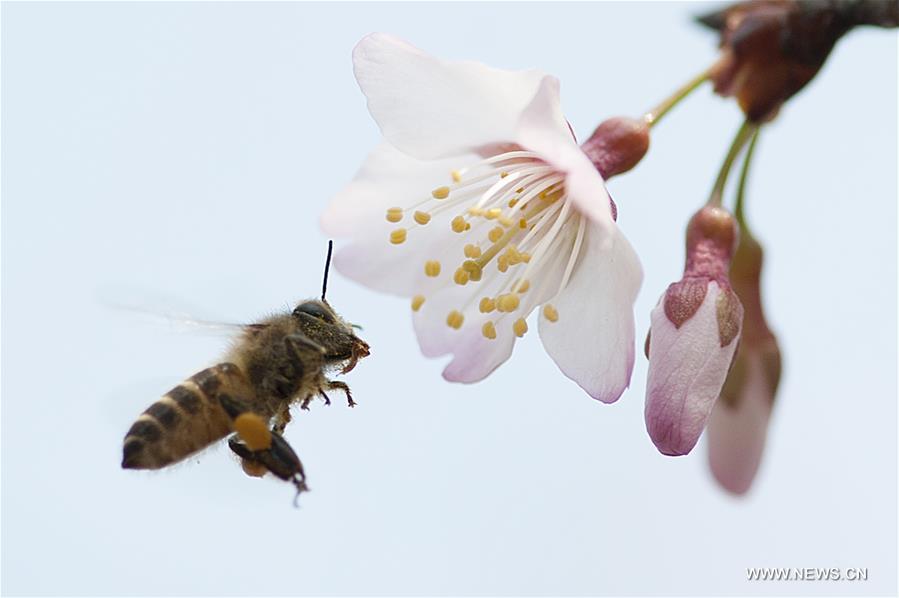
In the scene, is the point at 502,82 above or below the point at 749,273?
above

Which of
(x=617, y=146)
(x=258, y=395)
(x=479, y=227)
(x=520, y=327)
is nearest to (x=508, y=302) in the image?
(x=520, y=327)

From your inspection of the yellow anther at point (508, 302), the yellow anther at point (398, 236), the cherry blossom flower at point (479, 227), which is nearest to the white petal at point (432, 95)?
the cherry blossom flower at point (479, 227)

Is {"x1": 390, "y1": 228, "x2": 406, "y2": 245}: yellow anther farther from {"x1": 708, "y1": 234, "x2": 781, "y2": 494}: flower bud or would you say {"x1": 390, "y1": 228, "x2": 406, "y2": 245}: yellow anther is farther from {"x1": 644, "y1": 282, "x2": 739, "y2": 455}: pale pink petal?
{"x1": 708, "y1": 234, "x2": 781, "y2": 494}: flower bud

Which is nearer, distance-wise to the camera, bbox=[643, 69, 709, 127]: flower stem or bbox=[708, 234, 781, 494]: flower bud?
bbox=[643, 69, 709, 127]: flower stem

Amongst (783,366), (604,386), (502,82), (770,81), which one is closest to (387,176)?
(502,82)

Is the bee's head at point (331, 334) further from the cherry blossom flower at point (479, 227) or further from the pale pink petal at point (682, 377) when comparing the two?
the pale pink petal at point (682, 377)

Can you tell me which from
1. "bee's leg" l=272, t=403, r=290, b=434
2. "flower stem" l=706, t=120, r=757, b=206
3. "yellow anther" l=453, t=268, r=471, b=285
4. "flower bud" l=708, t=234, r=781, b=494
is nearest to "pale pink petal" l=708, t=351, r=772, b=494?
"flower bud" l=708, t=234, r=781, b=494

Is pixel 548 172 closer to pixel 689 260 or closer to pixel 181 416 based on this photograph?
pixel 689 260
